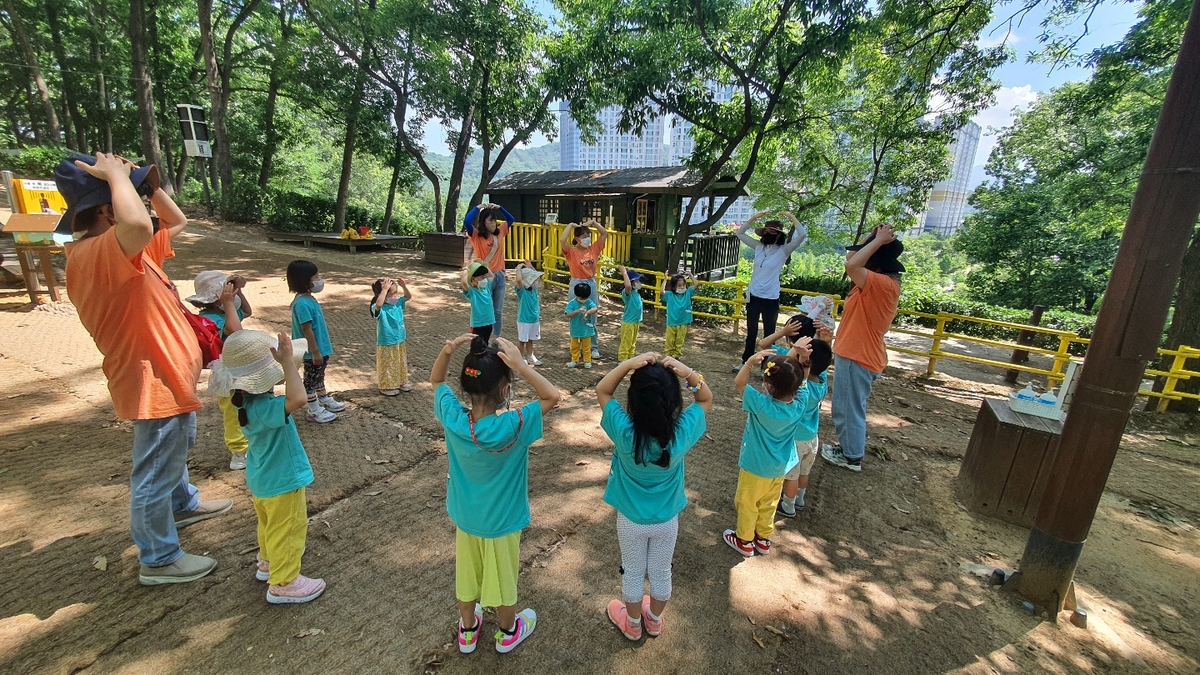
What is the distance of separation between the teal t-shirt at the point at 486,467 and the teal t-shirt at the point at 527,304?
387 cm

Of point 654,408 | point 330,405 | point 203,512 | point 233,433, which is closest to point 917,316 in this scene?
point 654,408

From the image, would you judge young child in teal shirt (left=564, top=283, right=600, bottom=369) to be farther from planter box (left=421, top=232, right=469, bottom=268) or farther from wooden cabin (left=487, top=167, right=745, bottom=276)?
planter box (left=421, top=232, right=469, bottom=268)

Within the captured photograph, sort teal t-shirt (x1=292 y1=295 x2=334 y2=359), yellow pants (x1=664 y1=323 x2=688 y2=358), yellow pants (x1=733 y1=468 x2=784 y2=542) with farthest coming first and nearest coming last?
yellow pants (x1=664 y1=323 x2=688 y2=358) → teal t-shirt (x1=292 y1=295 x2=334 y2=359) → yellow pants (x1=733 y1=468 x2=784 y2=542)

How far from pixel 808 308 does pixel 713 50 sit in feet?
23.3

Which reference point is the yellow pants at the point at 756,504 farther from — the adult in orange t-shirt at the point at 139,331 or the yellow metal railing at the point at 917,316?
the adult in orange t-shirt at the point at 139,331

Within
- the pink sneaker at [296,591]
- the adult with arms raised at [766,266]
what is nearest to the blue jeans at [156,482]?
the pink sneaker at [296,591]

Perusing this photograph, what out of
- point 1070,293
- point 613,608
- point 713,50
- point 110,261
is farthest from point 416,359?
point 1070,293

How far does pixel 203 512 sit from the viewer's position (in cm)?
323

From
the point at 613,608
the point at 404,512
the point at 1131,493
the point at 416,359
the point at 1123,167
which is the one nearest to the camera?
the point at 613,608

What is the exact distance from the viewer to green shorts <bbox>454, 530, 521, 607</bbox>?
2.24 meters

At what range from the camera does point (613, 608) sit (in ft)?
8.69

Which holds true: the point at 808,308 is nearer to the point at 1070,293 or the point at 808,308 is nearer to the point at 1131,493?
the point at 1131,493

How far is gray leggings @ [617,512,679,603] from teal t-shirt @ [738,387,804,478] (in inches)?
33.5

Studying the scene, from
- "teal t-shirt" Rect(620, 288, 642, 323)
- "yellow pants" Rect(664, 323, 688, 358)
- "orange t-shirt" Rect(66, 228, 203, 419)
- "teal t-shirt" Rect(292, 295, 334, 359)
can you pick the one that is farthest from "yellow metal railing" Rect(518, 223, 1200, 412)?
"orange t-shirt" Rect(66, 228, 203, 419)
